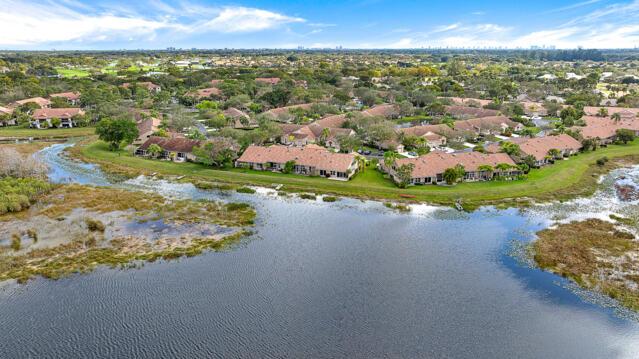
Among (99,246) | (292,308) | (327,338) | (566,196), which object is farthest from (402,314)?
(566,196)

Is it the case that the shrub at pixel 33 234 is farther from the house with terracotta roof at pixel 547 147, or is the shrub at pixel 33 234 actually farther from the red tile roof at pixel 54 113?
the red tile roof at pixel 54 113

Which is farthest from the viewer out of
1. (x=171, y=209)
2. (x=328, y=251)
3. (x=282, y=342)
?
(x=171, y=209)

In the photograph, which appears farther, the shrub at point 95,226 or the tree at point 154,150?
the tree at point 154,150


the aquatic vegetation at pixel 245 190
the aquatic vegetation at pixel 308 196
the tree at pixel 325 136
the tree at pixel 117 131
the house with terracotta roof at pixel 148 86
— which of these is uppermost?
the house with terracotta roof at pixel 148 86

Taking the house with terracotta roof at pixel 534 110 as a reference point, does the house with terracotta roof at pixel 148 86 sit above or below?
above

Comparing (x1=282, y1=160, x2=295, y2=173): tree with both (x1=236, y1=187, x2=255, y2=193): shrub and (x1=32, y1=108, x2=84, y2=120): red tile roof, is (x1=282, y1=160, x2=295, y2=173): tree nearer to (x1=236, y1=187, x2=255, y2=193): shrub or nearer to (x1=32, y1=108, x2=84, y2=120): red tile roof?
(x1=236, y1=187, x2=255, y2=193): shrub

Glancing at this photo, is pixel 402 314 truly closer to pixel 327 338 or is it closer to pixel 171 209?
pixel 327 338

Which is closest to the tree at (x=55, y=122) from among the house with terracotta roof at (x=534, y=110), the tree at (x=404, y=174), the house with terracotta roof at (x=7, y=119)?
the house with terracotta roof at (x=7, y=119)
